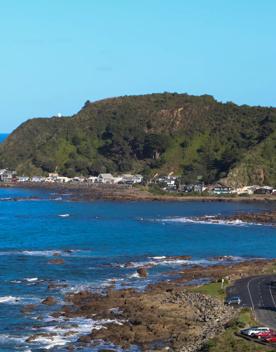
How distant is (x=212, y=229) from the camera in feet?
295

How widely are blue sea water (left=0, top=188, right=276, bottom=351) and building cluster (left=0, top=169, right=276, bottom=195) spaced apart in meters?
13.6

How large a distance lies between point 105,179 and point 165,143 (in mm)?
16198

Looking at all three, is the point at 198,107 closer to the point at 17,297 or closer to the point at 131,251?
the point at 131,251

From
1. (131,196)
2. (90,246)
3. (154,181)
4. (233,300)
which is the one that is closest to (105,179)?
(154,181)

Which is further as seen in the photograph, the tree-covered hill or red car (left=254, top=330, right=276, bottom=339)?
the tree-covered hill

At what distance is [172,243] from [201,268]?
15836 mm

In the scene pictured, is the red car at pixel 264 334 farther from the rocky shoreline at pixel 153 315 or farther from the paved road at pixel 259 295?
the rocky shoreline at pixel 153 315

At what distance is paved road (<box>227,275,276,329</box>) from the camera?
43.8 metres

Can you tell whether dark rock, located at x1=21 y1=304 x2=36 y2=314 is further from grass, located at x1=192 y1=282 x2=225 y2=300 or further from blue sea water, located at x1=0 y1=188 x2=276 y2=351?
grass, located at x1=192 y1=282 x2=225 y2=300

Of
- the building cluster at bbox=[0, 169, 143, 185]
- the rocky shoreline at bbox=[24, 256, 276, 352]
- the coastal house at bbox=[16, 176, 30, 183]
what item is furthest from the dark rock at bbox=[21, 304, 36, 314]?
the coastal house at bbox=[16, 176, 30, 183]

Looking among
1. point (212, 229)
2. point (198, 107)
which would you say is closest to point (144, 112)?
point (198, 107)

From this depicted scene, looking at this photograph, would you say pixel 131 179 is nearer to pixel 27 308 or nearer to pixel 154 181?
pixel 154 181

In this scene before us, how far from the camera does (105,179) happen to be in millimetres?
160875

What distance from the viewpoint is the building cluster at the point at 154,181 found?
452ft
